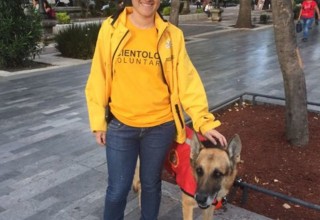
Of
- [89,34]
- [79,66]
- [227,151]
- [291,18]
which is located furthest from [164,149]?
[89,34]

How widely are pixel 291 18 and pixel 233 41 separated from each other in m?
12.4

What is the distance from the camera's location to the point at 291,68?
17.5ft

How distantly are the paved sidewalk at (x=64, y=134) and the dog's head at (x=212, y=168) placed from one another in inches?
37.4

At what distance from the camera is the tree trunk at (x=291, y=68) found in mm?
5285

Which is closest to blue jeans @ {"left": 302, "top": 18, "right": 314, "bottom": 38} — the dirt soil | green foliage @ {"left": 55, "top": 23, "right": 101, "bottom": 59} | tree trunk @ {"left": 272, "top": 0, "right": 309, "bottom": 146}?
green foliage @ {"left": 55, "top": 23, "right": 101, "bottom": 59}

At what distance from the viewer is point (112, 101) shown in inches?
121

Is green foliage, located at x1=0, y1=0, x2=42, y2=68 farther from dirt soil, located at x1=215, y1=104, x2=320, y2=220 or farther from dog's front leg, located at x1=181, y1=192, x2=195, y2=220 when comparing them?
dog's front leg, located at x1=181, y1=192, x2=195, y2=220

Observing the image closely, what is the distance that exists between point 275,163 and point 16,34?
914 centimetres

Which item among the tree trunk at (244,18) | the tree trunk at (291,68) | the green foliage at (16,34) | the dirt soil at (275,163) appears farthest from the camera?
the tree trunk at (244,18)

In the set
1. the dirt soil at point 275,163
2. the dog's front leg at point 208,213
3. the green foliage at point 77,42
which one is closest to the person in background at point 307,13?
the green foliage at point 77,42

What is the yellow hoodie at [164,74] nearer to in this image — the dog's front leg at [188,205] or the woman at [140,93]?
the woman at [140,93]

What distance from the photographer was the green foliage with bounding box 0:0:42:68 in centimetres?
1140

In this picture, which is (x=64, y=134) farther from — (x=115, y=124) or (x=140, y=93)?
(x=140, y=93)

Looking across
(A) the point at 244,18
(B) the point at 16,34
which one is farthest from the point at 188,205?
(A) the point at 244,18
